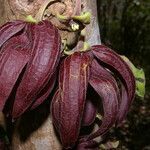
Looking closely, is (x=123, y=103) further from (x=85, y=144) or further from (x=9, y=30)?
(x=9, y=30)

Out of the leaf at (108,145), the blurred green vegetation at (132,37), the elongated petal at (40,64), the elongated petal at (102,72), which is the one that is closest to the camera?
the elongated petal at (40,64)

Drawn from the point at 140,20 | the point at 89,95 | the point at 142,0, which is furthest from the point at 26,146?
the point at 142,0

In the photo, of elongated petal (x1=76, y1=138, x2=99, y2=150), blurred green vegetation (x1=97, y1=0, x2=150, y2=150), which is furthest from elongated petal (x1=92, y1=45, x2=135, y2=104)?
blurred green vegetation (x1=97, y1=0, x2=150, y2=150)

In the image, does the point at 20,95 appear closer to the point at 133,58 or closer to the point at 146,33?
the point at 133,58

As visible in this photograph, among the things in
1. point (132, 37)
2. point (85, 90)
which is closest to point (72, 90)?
point (85, 90)

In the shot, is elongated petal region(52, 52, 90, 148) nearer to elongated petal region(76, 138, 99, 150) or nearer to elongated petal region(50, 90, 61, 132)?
elongated petal region(50, 90, 61, 132)

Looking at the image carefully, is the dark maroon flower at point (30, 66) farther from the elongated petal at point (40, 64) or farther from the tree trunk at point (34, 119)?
the tree trunk at point (34, 119)

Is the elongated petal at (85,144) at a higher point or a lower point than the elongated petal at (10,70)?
lower

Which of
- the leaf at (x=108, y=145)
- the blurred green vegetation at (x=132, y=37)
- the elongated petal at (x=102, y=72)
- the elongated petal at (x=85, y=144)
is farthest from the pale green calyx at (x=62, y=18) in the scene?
the blurred green vegetation at (x=132, y=37)
